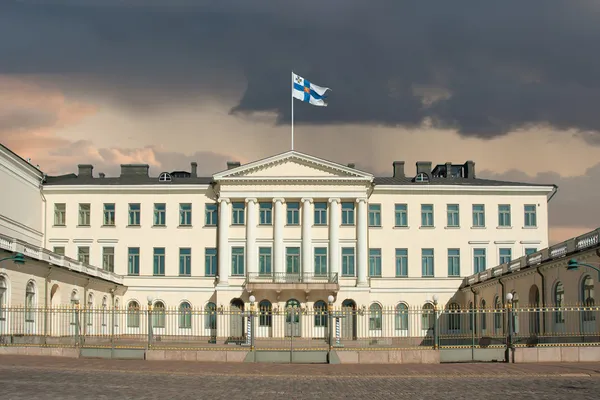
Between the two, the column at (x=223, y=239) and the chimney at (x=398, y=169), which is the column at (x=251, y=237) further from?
the chimney at (x=398, y=169)

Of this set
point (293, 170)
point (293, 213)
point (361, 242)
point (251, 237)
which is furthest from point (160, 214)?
point (361, 242)

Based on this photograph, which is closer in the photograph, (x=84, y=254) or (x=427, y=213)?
(x=84, y=254)

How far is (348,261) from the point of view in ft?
232

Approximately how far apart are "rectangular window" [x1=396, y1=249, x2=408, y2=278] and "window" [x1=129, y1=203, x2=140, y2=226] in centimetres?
2153

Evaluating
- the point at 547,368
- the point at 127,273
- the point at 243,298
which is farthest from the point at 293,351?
the point at 127,273

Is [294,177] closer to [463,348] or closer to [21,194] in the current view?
[21,194]

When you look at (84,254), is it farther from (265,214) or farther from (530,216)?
(530,216)

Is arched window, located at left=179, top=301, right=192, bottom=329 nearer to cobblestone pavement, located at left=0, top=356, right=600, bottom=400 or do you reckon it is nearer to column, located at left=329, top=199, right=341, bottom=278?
column, located at left=329, top=199, right=341, bottom=278

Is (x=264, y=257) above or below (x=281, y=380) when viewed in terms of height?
above

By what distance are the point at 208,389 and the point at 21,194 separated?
1769 inches

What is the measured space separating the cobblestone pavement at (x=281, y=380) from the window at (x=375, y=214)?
3749cm

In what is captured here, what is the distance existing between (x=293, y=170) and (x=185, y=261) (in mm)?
11606

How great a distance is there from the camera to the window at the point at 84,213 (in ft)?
237

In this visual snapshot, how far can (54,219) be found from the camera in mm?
72250
